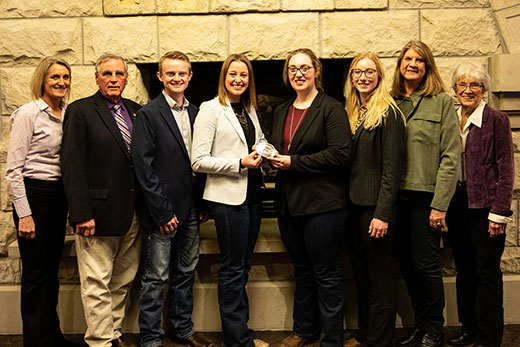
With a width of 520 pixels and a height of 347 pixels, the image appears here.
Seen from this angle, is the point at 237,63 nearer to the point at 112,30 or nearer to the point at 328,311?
the point at 112,30

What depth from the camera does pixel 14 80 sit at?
3670 mm

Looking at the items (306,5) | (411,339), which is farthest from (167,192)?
(411,339)

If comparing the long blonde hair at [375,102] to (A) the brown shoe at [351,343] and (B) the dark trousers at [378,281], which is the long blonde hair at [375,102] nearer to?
(B) the dark trousers at [378,281]

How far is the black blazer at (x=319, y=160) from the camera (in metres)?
2.92

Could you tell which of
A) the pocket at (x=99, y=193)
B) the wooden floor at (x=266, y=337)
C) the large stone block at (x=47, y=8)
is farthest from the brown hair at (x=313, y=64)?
the wooden floor at (x=266, y=337)

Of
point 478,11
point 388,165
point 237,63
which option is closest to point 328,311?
point 388,165

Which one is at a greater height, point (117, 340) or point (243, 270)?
point (243, 270)

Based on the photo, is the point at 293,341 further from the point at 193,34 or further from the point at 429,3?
the point at 429,3

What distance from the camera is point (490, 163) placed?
3.03 meters

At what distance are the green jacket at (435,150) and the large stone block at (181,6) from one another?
1806 mm

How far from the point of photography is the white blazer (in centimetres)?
300

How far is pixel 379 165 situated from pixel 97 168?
1.76 m

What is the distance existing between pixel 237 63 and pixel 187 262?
1.38 m

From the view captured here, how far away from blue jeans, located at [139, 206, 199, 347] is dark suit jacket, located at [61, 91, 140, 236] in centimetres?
28
